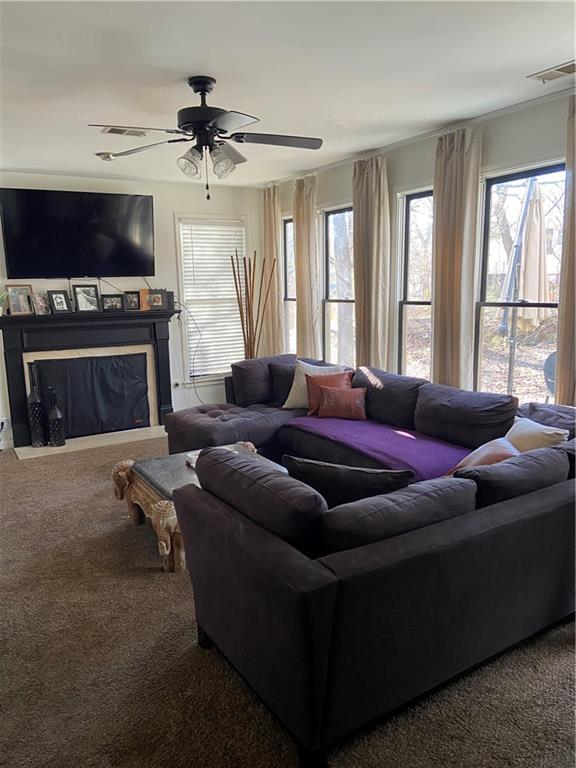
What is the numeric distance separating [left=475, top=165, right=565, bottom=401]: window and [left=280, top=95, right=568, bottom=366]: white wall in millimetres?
130

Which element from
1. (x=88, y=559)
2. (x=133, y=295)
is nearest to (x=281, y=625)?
(x=88, y=559)

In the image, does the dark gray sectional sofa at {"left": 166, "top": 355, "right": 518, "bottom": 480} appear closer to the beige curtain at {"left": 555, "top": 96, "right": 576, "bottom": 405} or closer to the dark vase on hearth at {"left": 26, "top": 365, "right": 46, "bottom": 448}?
the beige curtain at {"left": 555, "top": 96, "right": 576, "bottom": 405}

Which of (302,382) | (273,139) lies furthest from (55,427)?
(273,139)

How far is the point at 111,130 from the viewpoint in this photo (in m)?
3.87

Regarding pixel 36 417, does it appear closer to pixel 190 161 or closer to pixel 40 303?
pixel 40 303

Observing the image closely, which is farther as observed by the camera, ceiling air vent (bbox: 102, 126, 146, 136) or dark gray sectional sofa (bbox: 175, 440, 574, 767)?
ceiling air vent (bbox: 102, 126, 146, 136)

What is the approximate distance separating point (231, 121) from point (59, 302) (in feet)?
11.0

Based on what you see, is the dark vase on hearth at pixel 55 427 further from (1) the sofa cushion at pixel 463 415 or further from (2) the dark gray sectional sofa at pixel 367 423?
(1) the sofa cushion at pixel 463 415

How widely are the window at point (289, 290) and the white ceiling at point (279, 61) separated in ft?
7.23

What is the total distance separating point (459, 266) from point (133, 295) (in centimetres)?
349

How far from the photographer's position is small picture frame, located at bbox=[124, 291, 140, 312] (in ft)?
19.2

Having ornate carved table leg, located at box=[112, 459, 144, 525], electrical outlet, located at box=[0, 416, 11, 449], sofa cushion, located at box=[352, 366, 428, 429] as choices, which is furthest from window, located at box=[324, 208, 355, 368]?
electrical outlet, located at box=[0, 416, 11, 449]

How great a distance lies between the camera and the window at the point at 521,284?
3721 millimetres

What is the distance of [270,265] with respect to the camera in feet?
21.4
